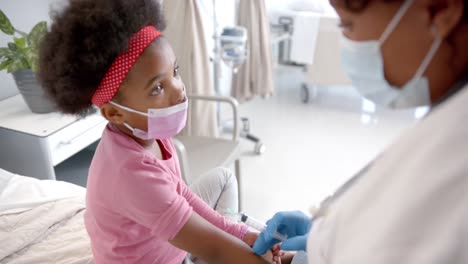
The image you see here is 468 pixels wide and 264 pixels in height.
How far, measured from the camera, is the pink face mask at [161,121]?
0.98 meters

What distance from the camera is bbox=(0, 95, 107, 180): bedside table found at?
67.3 inches

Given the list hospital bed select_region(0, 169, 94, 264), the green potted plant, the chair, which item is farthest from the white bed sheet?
the chair

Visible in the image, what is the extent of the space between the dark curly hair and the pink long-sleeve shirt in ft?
0.46

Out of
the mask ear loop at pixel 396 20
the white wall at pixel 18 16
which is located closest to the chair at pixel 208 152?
the white wall at pixel 18 16

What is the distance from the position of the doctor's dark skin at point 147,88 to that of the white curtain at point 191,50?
1232 mm

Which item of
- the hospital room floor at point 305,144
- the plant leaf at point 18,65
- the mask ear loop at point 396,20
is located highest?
the mask ear loop at point 396,20

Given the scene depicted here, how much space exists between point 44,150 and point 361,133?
2.14m

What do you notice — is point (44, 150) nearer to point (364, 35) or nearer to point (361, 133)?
point (364, 35)

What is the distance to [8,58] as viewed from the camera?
174 cm

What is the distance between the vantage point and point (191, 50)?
7.27ft

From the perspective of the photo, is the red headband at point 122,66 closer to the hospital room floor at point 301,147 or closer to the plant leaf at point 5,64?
the plant leaf at point 5,64

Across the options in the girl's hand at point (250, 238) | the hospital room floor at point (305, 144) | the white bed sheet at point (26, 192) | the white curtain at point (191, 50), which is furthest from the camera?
the hospital room floor at point (305, 144)

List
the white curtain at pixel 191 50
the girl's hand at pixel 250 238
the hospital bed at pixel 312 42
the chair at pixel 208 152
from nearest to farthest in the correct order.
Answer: the girl's hand at pixel 250 238, the chair at pixel 208 152, the white curtain at pixel 191 50, the hospital bed at pixel 312 42

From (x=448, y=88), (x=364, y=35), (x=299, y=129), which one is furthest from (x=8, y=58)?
(x=299, y=129)
